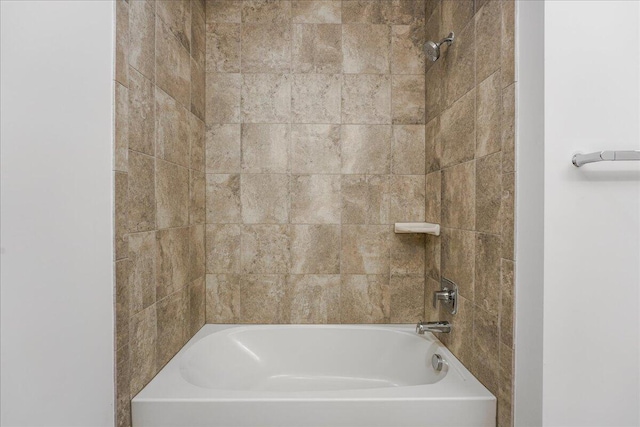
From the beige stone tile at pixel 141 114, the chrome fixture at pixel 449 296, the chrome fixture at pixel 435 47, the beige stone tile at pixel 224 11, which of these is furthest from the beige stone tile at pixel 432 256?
the beige stone tile at pixel 224 11

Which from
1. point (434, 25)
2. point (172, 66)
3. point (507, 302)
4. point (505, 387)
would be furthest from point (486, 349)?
point (172, 66)

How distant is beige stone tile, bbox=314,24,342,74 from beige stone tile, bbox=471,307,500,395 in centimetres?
142

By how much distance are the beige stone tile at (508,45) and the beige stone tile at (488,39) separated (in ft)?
0.08

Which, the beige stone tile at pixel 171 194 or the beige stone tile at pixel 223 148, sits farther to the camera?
the beige stone tile at pixel 223 148

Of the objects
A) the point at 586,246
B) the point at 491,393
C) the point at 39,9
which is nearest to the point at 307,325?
the point at 491,393

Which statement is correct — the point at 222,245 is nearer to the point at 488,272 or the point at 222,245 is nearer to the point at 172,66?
the point at 172,66

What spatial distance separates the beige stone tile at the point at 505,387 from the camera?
109 centimetres

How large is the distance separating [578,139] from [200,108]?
1.63 meters

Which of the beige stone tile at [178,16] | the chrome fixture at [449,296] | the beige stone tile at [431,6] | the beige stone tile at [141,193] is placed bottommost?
the chrome fixture at [449,296]

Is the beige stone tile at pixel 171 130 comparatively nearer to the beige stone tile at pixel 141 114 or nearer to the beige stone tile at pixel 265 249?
the beige stone tile at pixel 141 114

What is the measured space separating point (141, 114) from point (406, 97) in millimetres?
1358

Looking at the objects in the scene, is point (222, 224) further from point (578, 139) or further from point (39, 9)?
point (578, 139)

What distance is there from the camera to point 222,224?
77.9 inches

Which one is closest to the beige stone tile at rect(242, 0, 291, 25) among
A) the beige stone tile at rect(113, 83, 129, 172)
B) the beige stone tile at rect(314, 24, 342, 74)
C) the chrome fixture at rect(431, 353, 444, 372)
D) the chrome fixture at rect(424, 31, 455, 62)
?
the beige stone tile at rect(314, 24, 342, 74)
